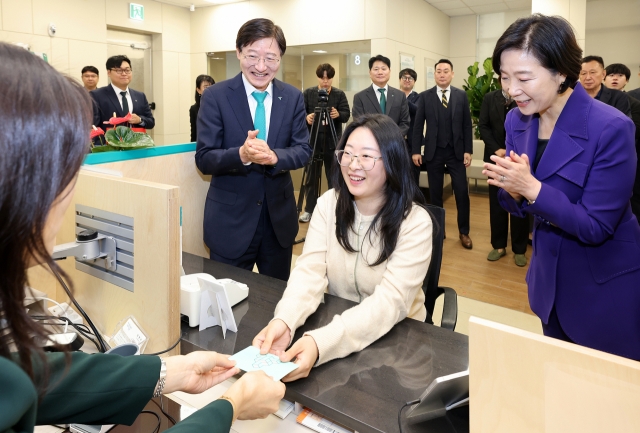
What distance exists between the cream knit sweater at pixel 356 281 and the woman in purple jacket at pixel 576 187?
1.11 feet

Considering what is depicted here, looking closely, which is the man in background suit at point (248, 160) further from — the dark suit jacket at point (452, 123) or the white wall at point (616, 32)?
the white wall at point (616, 32)

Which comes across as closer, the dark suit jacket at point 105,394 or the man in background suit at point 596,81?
the dark suit jacket at point 105,394

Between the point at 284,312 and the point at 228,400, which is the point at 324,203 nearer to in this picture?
the point at 284,312

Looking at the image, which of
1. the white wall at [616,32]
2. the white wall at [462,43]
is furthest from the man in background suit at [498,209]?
the white wall at [616,32]

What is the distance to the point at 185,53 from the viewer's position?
828cm

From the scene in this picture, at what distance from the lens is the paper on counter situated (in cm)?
101

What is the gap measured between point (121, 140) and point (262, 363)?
3.76 feet

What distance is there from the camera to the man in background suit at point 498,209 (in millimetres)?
4133

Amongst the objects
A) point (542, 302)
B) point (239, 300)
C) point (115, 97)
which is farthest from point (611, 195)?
point (115, 97)

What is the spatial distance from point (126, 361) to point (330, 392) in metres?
0.41

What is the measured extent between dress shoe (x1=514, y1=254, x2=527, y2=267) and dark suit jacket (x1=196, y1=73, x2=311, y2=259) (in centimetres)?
271

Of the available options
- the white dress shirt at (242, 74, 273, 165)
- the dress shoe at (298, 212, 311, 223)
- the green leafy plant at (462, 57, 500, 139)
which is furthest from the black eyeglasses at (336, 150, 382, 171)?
the green leafy plant at (462, 57, 500, 139)

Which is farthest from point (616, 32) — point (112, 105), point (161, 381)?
point (161, 381)

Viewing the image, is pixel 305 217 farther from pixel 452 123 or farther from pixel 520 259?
pixel 520 259
